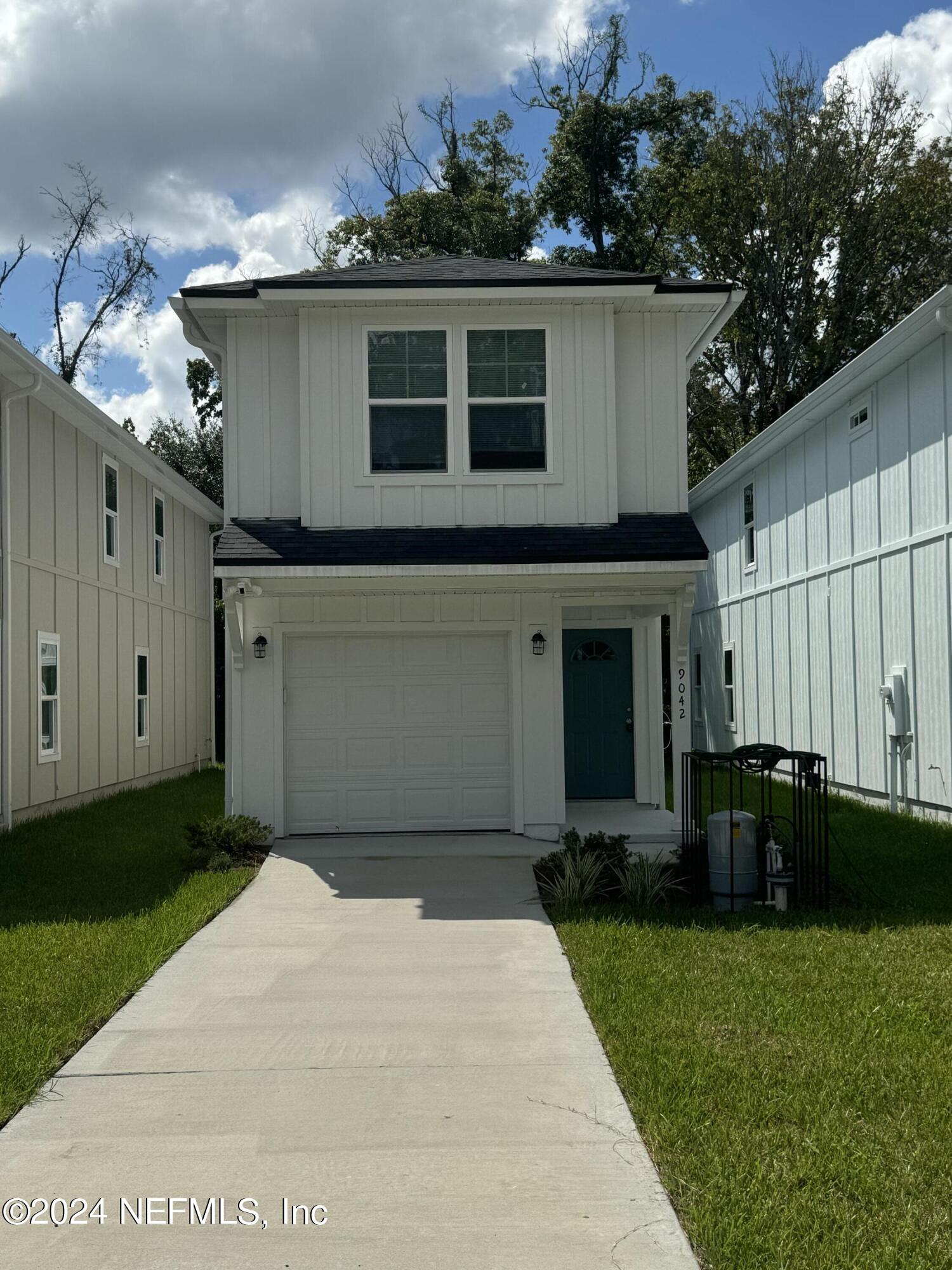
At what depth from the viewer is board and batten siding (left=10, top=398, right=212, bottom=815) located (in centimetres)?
1354

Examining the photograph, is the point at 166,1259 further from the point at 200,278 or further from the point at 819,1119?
the point at 200,278

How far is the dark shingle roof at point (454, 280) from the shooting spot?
1117cm

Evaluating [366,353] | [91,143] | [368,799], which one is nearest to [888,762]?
[368,799]

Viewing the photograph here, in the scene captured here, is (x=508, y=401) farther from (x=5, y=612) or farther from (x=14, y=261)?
(x=14, y=261)

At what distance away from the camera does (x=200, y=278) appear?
2614 cm

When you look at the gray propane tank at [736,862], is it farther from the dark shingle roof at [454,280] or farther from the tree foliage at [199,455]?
the tree foliage at [199,455]

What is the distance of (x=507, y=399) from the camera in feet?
38.0

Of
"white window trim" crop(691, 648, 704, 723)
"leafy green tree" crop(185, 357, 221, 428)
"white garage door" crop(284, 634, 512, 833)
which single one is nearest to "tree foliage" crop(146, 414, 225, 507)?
"leafy green tree" crop(185, 357, 221, 428)

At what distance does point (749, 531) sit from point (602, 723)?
7.84 metres

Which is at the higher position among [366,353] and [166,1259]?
[366,353]

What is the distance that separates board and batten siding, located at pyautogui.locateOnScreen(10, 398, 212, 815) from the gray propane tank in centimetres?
841

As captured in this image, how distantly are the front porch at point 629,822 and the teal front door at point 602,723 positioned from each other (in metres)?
0.22

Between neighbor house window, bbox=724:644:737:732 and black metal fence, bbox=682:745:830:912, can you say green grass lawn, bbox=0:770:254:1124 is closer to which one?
black metal fence, bbox=682:745:830:912

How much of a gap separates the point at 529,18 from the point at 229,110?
1344cm
